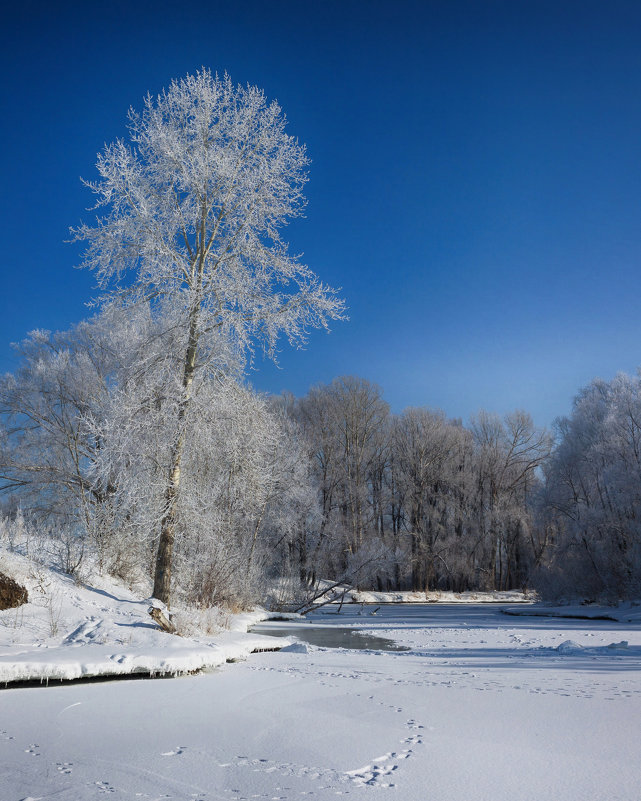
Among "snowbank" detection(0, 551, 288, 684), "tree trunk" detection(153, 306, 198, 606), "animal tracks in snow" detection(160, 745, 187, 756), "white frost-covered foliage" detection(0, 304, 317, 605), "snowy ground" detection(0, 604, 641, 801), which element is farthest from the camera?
"white frost-covered foliage" detection(0, 304, 317, 605)

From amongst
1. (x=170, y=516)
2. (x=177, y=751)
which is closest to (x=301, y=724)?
(x=177, y=751)

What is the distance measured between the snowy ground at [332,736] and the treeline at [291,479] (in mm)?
4456

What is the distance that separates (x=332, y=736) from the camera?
3887 millimetres

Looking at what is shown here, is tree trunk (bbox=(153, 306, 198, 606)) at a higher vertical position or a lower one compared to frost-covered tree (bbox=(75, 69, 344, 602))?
lower

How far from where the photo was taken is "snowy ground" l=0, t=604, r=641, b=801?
9.55ft

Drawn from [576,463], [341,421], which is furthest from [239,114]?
[341,421]

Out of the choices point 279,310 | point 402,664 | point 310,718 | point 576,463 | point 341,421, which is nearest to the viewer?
point 310,718

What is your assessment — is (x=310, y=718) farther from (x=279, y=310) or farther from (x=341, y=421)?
(x=341, y=421)

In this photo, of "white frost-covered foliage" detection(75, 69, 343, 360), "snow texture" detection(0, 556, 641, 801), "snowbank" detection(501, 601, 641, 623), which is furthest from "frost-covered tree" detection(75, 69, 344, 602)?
"snowbank" detection(501, 601, 641, 623)

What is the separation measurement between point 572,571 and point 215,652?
1913 cm

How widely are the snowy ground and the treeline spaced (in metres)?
4.46

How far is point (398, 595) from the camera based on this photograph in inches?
1220

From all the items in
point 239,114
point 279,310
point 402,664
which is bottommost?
point 402,664

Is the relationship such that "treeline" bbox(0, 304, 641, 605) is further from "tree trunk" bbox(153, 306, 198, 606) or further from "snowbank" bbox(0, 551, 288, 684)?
"snowbank" bbox(0, 551, 288, 684)
